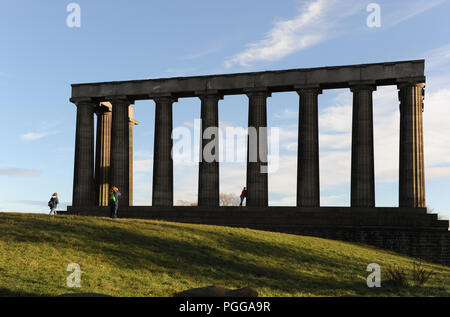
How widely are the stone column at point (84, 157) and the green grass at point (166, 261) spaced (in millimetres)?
26246

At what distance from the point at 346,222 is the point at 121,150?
27.7 metres

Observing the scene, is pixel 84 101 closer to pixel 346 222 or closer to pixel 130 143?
pixel 130 143

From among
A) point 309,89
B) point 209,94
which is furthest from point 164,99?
point 309,89

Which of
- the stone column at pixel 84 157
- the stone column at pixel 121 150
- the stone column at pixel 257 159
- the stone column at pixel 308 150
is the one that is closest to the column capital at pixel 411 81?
the stone column at pixel 308 150

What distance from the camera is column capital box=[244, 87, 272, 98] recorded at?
58600 mm

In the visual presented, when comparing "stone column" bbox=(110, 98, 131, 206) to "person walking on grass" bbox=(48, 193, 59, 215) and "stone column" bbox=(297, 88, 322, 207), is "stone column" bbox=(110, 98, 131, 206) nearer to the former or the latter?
"person walking on grass" bbox=(48, 193, 59, 215)

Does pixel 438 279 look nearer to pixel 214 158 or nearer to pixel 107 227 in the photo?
pixel 107 227

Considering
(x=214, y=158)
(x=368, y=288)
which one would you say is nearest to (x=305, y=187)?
(x=214, y=158)

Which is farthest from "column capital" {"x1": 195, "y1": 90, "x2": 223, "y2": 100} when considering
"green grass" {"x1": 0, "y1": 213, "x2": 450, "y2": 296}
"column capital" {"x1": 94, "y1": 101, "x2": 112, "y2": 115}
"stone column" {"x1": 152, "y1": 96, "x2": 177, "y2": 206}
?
"green grass" {"x1": 0, "y1": 213, "x2": 450, "y2": 296}

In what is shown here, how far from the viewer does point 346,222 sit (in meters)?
52.3

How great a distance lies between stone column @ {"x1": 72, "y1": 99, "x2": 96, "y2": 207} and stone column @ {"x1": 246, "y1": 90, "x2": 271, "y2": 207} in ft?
67.0

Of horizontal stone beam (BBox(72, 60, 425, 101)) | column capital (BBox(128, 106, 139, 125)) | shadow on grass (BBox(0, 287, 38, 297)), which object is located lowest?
shadow on grass (BBox(0, 287, 38, 297))
